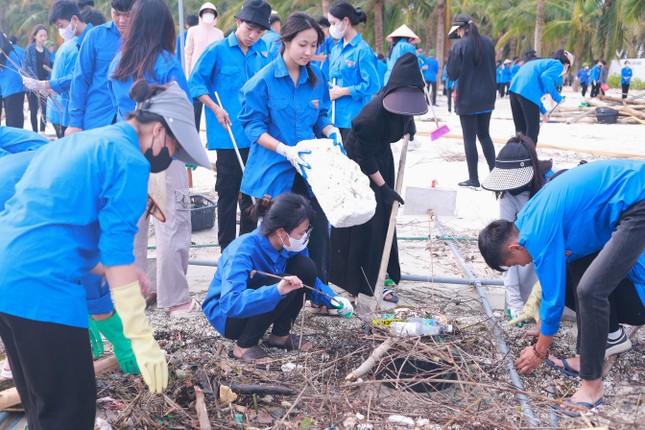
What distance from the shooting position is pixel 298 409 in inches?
117

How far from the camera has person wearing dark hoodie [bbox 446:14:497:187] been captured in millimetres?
7684

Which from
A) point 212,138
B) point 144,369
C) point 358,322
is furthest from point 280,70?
point 144,369

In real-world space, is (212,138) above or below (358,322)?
above

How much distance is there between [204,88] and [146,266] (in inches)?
53.4

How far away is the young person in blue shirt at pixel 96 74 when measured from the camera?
4.02 metres

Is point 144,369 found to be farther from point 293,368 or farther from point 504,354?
point 504,354

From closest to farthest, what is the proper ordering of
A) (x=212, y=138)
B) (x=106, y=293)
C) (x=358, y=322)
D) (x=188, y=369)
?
(x=106, y=293), (x=188, y=369), (x=358, y=322), (x=212, y=138)

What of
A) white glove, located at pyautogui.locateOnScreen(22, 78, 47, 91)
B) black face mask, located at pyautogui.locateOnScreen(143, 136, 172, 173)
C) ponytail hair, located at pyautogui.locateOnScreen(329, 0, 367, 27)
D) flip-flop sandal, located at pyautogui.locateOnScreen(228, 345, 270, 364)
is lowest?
flip-flop sandal, located at pyautogui.locateOnScreen(228, 345, 270, 364)

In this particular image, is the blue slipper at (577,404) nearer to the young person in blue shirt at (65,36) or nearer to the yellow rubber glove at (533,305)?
the yellow rubber glove at (533,305)

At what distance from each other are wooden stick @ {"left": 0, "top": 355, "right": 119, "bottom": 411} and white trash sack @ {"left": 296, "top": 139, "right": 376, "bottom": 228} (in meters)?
1.32

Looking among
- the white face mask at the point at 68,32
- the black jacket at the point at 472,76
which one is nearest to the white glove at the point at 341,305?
the white face mask at the point at 68,32

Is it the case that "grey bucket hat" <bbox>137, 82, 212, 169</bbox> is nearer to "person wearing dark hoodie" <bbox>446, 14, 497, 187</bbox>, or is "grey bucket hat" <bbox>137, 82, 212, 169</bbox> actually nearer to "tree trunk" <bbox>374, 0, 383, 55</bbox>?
"person wearing dark hoodie" <bbox>446, 14, 497, 187</bbox>

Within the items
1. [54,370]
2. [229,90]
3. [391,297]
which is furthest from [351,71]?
[54,370]

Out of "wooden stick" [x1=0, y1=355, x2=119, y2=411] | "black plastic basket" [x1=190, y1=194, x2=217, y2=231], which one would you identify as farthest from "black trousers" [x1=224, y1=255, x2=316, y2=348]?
"black plastic basket" [x1=190, y1=194, x2=217, y2=231]
